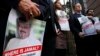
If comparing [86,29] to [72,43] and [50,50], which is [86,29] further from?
[50,50]

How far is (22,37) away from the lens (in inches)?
64.1

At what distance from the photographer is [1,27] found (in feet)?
5.60

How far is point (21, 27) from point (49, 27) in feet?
1.32

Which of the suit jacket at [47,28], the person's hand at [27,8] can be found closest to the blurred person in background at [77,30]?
the suit jacket at [47,28]

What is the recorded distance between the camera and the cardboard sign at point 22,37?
1.58 metres

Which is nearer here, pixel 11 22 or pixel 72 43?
pixel 11 22

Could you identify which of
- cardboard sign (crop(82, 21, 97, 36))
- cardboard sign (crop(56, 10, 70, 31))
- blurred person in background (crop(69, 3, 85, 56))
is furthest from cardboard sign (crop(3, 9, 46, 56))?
blurred person in background (crop(69, 3, 85, 56))

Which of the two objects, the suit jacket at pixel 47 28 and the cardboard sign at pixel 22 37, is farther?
the suit jacket at pixel 47 28

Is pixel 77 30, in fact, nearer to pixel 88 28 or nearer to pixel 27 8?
pixel 88 28

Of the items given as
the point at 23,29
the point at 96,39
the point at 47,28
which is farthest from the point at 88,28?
the point at 23,29

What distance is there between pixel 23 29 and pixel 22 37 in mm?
50

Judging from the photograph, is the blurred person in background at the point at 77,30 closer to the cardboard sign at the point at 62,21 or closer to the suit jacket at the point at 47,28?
the cardboard sign at the point at 62,21

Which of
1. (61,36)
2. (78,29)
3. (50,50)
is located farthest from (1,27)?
(78,29)

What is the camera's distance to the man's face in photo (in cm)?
163
